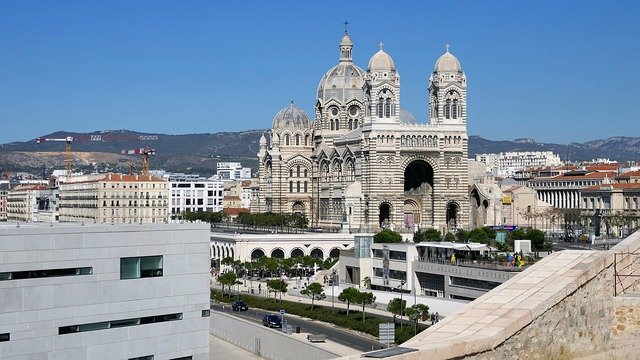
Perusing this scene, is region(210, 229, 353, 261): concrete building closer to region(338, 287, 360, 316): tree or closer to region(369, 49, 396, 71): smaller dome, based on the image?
region(369, 49, 396, 71): smaller dome

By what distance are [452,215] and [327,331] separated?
183ft

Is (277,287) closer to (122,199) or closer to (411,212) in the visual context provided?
(411,212)

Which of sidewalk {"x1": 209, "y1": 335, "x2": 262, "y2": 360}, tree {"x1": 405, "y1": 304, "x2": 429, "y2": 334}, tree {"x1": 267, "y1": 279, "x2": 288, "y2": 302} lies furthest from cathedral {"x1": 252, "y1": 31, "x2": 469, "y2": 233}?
sidewalk {"x1": 209, "y1": 335, "x2": 262, "y2": 360}

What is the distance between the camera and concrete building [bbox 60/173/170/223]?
11538 centimetres

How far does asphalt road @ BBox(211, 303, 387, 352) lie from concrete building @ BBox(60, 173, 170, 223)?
148 ft

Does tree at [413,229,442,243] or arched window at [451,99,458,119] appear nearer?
tree at [413,229,442,243]

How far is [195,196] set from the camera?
163875 millimetres

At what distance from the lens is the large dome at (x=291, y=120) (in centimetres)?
12888

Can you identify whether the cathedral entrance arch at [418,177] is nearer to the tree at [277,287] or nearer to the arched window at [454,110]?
the arched window at [454,110]

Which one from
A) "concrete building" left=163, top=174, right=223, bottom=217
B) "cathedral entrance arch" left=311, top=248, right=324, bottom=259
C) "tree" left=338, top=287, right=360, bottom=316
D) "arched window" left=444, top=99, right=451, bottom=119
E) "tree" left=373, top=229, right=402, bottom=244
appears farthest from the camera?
"concrete building" left=163, top=174, right=223, bottom=217

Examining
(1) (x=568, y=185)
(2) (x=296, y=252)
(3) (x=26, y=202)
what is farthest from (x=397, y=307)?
(3) (x=26, y=202)

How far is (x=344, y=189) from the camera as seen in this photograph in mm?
115125

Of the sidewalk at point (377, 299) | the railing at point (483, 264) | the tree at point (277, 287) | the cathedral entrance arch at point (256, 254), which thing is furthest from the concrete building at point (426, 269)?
the cathedral entrance arch at point (256, 254)

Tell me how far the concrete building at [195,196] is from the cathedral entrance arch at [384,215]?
51.0 m
